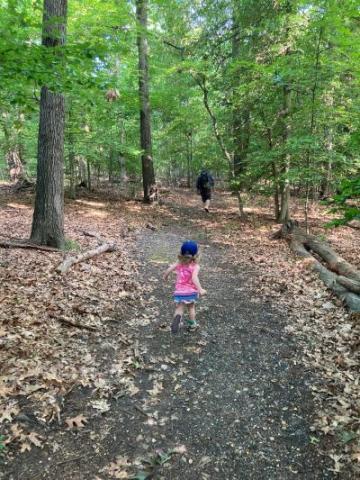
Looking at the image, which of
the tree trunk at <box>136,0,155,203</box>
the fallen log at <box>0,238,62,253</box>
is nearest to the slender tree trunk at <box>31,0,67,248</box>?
the fallen log at <box>0,238,62,253</box>

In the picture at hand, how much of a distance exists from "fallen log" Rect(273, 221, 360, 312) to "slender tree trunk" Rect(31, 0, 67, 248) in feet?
20.7

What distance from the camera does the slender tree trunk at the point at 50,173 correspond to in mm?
7754

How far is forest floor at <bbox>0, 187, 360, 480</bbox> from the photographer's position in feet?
10.9

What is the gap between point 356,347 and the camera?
5152mm

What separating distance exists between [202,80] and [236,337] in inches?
438

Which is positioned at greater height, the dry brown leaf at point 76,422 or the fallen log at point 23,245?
the fallen log at point 23,245

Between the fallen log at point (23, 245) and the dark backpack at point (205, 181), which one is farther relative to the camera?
the dark backpack at point (205, 181)

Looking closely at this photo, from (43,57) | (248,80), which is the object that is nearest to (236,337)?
(43,57)

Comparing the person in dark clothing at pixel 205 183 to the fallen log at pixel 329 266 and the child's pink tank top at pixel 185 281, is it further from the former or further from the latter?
the child's pink tank top at pixel 185 281

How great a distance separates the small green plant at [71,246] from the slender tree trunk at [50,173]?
0.17m

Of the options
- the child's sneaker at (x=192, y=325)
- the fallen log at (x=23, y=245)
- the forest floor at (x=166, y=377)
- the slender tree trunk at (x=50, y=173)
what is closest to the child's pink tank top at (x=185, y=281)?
the child's sneaker at (x=192, y=325)

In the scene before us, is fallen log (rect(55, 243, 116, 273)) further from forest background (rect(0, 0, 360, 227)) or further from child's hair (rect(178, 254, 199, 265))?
forest background (rect(0, 0, 360, 227))

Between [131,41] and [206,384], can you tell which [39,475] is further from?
[131,41]

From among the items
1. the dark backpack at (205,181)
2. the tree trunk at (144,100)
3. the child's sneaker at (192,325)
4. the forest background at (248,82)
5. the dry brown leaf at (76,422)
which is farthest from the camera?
the dark backpack at (205,181)
